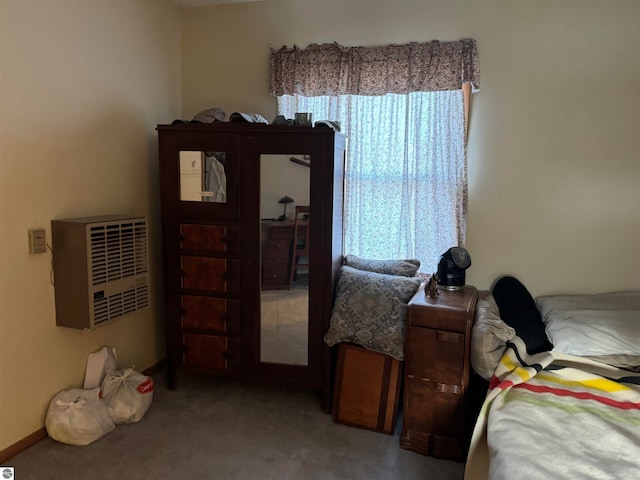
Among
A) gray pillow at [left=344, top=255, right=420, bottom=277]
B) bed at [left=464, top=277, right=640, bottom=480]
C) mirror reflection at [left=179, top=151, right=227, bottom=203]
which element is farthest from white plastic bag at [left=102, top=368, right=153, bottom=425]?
bed at [left=464, top=277, right=640, bottom=480]

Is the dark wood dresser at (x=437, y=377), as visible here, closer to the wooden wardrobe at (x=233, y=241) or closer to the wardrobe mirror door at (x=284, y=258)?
the wooden wardrobe at (x=233, y=241)

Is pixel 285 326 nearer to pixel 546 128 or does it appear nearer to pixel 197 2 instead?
pixel 546 128

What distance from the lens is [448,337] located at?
226 centimetres

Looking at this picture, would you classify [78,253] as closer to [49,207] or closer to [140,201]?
[49,207]

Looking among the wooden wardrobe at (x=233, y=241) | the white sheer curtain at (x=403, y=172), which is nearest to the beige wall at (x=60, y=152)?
the wooden wardrobe at (x=233, y=241)

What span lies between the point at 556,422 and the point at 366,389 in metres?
1.07

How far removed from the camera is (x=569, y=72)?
2.62 meters

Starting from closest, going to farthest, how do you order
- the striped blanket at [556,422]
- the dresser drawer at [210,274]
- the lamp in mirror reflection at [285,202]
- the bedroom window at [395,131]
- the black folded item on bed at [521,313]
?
the striped blanket at [556,422], the black folded item on bed at [521,313], the lamp in mirror reflection at [285,202], the dresser drawer at [210,274], the bedroom window at [395,131]

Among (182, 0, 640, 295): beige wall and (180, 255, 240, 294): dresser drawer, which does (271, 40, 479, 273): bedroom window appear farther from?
(180, 255, 240, 294): dresser drawer

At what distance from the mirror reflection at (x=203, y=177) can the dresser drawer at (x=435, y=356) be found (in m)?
1.34

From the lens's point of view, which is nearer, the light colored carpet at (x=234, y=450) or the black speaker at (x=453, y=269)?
the light colored carpet at (x=234, y=450)

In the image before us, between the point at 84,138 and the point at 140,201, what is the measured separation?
58cm

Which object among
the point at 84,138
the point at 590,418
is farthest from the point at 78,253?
the point at 590,418

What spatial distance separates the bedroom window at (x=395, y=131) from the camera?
9.16 feet
